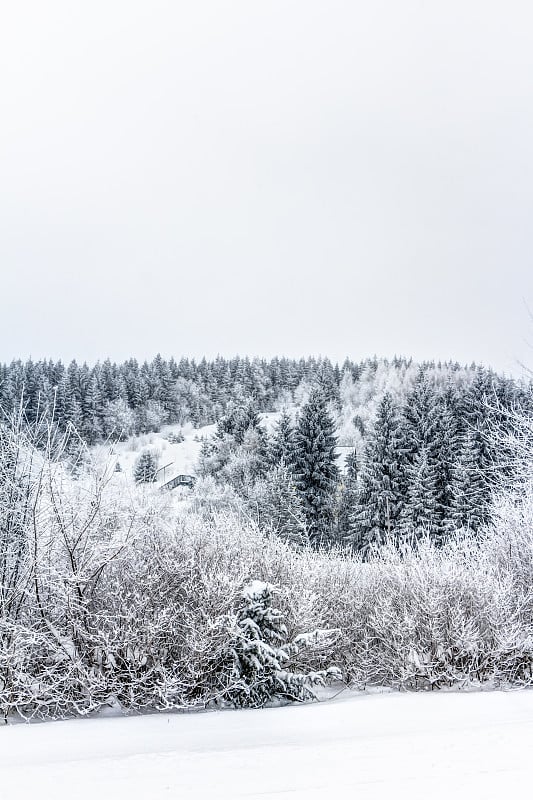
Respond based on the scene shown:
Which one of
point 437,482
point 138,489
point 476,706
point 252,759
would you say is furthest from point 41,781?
point 437,482

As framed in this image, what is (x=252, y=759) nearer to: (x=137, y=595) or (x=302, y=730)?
(x=302, y=730)

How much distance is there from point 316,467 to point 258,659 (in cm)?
2937

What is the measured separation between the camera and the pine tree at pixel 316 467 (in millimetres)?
38000

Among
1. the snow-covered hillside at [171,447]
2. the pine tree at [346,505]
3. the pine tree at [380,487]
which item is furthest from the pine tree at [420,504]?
the snow-covered hillside at [171,447]

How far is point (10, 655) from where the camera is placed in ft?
31.2

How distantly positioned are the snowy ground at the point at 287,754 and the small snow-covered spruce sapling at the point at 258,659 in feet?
1.94

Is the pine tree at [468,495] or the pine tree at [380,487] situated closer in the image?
the pine tree at [468,495]

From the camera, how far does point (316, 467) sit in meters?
39.8

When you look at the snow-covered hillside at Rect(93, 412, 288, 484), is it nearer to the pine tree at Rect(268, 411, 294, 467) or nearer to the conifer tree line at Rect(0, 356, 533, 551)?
the conifer tree line at Rect(0, 356, 533, 551)

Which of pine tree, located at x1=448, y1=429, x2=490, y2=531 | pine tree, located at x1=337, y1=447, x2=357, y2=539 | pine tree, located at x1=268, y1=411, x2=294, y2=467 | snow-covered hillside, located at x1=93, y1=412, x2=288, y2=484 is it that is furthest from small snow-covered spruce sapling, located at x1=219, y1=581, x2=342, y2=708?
snow-covered hillside, located at x1=93, y1=412, x2=288, y2=484

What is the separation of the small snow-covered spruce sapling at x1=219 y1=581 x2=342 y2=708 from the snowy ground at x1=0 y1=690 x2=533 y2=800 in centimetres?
59

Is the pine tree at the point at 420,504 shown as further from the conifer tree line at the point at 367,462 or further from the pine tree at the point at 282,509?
the pine tree at the point at 282,509

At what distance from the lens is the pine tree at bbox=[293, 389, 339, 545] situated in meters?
38.0

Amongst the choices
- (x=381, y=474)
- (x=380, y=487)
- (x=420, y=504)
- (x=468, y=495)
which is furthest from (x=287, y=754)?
(x=381, y=474)
